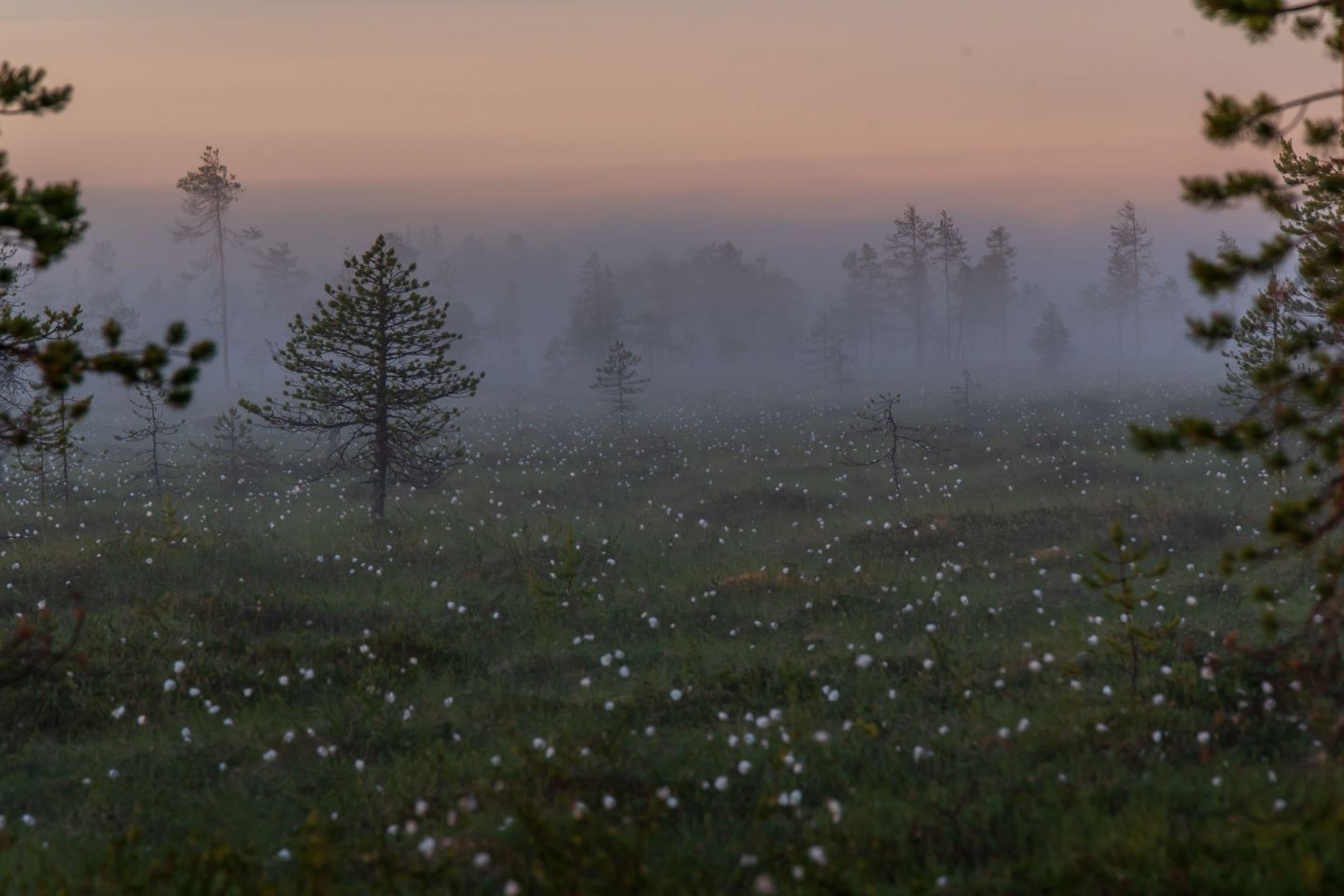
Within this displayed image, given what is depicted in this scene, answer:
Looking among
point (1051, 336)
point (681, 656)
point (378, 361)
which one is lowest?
point (681, 656)

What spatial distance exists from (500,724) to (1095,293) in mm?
131474

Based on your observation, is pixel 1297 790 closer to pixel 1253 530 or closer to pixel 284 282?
pixel 1253 530

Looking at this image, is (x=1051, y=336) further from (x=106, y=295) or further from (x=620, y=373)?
(x=106, y=295)

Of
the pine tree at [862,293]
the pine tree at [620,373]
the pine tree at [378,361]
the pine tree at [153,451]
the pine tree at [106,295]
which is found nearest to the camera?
the pine tree at [378,361]

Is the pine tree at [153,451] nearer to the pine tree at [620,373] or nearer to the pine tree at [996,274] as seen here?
the pine tree at [620,373]

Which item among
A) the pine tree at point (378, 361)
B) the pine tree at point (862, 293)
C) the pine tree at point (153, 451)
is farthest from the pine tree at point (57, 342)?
the pine tree at point (862, 293)

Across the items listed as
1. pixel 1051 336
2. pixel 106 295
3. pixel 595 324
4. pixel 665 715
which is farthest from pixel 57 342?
pixel 106 295

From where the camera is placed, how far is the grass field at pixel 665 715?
5.14 meters

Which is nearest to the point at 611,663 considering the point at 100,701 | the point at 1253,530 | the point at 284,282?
the point at 100,701

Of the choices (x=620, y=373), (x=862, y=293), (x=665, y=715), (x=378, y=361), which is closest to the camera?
(x=665, y=715)

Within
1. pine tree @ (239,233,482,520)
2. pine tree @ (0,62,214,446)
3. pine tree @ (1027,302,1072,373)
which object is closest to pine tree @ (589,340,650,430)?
pine tree @ (239,233,482,520)

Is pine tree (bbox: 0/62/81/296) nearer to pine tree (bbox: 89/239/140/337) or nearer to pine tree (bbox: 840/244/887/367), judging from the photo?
pine tree (bbox: 89/239/140/337)

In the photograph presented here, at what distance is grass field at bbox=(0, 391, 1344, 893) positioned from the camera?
5.14 meters

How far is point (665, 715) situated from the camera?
26.3 feet
